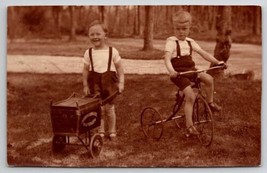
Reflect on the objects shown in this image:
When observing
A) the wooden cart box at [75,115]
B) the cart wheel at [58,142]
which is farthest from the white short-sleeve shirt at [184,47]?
the cart wheel at [58,142]

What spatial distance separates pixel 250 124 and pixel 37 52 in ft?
3.59

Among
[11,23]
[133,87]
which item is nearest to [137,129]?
[133,87]

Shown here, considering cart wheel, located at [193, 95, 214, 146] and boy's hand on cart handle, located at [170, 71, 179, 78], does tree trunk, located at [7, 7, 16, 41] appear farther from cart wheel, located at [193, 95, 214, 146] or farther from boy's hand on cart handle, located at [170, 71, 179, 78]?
cart wheel, located at [193, 95, 214, 146]

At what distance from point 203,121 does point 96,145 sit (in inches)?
21.0

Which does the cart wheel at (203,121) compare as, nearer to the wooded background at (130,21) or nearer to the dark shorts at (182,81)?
the dark shorts at (182,81)

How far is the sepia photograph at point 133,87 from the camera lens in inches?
119

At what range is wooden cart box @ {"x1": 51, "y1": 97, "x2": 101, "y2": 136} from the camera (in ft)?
9.84

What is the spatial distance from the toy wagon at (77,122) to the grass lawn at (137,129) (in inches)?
1.2

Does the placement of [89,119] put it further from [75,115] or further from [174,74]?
[174,74]

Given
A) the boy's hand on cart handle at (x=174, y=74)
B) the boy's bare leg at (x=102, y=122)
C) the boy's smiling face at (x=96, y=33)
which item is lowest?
the boy's bare leg at (x=102, y=122)

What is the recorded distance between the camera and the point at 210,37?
9.97 feet

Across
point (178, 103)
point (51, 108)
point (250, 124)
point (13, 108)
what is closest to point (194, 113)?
point (178, 103)

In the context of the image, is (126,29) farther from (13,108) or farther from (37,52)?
(13,108)

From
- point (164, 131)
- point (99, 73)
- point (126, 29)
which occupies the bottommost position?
point (164, 131)
